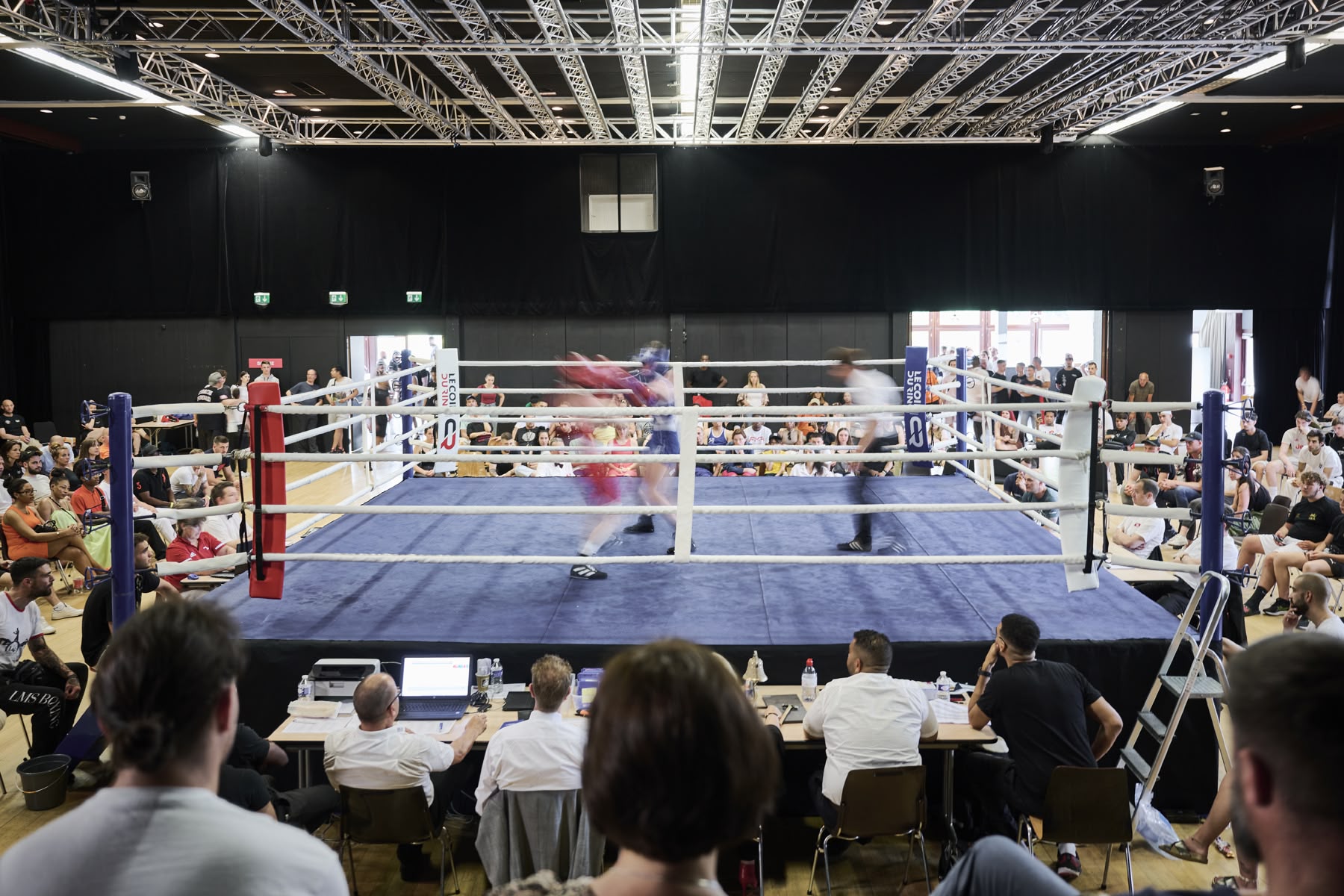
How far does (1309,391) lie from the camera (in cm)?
1466

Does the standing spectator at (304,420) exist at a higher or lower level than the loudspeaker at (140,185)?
lower

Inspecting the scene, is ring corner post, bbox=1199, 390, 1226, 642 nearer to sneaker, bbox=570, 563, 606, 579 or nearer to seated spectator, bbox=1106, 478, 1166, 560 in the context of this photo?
seated spectator, bbox=1106, 478, 1166, 560

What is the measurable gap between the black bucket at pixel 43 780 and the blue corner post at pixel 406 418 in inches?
79.7

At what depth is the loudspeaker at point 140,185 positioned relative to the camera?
48.0 feet

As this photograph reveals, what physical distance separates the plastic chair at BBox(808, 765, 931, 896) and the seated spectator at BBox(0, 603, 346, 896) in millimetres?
2589

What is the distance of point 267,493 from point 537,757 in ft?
5.26

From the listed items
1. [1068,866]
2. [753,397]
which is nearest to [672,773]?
[1068,866]

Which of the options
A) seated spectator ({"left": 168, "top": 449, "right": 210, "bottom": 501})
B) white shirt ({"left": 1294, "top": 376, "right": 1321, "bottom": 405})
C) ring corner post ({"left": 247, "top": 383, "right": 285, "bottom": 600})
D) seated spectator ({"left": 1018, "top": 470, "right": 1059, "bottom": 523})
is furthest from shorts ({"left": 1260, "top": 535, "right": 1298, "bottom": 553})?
white shirt ({"left": 1294, "top": 376, "right": 1321, "bottom": 405})

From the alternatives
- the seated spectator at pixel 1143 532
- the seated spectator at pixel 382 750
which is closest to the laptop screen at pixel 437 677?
the seated spectator at pixel 382 750

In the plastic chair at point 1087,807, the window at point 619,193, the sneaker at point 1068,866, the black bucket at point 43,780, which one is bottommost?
the sneaker at point 1068,866

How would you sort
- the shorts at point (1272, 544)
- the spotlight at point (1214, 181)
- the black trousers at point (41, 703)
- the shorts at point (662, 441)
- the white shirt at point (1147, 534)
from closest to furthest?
the black trousers at point (41, 703) → the shorts at point (662, 441) → the white shirt at point (1147, 534) → the shorts at point (1272, 544) → the spotlight at point (1214, 181)

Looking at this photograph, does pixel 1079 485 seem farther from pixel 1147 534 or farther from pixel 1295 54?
pixel 1295 54

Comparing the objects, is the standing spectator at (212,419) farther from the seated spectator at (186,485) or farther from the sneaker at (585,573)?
the sneaker at (585,573)

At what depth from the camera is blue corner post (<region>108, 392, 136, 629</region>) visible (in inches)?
150
